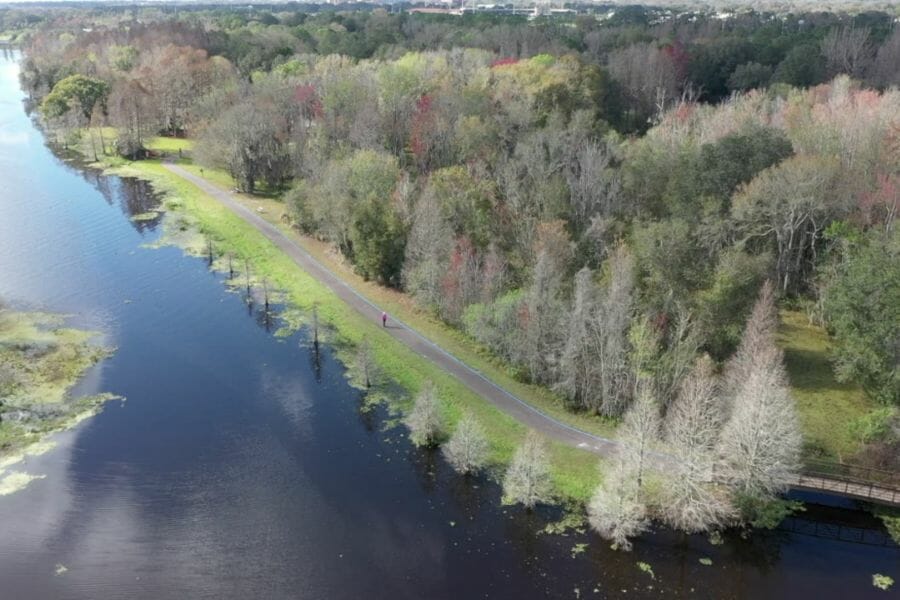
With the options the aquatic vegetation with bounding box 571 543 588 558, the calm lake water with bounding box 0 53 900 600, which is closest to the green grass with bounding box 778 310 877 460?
the calm lake water with bounding box 0 53 900 600

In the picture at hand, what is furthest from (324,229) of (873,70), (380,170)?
(873,70)

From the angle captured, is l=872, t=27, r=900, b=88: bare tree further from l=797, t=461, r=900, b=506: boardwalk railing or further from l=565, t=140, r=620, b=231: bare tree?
l=797, t=461, r=900, b=506: boardwalk railing

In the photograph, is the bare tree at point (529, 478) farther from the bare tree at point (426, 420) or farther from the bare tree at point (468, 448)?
the bare tree at point (426, 420)

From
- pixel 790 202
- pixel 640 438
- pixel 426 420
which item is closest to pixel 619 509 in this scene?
pixel 640 438

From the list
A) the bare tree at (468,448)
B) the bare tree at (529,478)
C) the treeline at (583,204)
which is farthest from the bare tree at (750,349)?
the bare tree at (468,448)

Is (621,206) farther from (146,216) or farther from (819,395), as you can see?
(146,216)

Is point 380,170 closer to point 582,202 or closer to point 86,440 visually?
point 582,202
